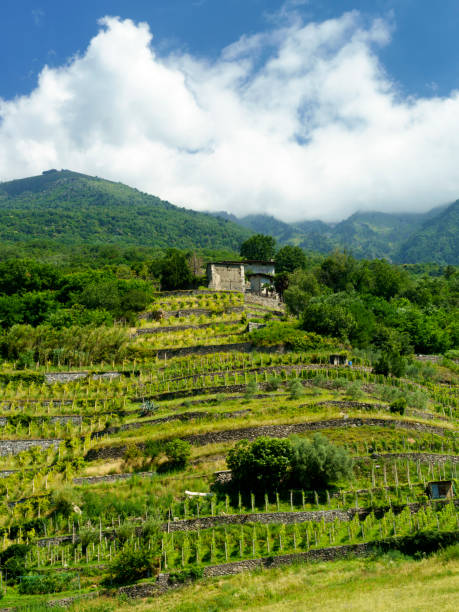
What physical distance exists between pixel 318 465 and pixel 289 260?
65.0m

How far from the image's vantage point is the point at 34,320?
58.5m

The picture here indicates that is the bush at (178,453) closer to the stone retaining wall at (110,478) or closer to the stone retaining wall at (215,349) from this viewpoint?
the stone retaining wall at (110,478)

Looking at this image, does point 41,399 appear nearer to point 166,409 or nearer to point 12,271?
point 166,409

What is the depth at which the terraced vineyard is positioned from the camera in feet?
72.1

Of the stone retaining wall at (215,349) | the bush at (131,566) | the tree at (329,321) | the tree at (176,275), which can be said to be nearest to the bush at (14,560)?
the bush at (131,566)

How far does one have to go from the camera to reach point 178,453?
28906 mm

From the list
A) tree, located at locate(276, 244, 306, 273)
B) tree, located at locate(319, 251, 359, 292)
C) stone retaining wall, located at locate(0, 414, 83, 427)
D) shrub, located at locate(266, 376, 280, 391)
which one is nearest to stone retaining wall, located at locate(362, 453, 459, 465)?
shrub, located at locate(266, 376, 280, 391)

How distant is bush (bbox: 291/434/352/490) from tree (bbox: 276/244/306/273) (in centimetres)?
6267

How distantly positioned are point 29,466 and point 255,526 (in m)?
16.4


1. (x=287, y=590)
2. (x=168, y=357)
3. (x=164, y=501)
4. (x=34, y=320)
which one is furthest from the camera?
(x=34, y=320)

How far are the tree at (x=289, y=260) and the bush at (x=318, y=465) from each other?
62670 millimetres

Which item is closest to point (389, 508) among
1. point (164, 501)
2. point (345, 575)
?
point (345, 575)

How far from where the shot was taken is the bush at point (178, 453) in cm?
2897

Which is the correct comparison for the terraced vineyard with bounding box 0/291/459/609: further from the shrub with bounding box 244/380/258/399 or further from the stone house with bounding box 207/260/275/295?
the stone house with bounding box 207/260/275/295
